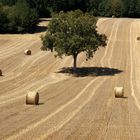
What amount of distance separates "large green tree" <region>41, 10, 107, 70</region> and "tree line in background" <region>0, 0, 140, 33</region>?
3288cm

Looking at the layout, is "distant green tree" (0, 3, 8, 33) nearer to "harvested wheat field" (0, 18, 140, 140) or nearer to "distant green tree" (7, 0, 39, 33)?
"distant green tree" (7, 0, 39, 33)

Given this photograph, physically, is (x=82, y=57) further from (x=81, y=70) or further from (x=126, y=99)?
→ (x=126, y=99)

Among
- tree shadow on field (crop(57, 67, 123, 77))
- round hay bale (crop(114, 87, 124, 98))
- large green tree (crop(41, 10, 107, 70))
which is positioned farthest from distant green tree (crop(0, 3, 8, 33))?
round hay bale (crop(114, 87, 124, 98))

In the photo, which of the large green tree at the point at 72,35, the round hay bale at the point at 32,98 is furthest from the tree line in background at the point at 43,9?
Result: the round hay bale at the point at 32,98

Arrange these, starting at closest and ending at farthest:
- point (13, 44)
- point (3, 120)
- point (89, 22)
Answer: point (3, 120)
point (89, 22)
point (13, 44)

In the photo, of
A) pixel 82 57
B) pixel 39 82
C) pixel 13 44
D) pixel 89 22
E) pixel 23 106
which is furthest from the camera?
pixel 13 44

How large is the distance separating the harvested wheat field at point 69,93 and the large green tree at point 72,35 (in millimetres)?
2983

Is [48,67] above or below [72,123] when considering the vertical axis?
below

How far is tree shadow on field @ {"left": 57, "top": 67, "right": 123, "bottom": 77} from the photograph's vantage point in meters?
56.2

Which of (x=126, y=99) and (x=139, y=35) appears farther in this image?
(x=139, y=35)

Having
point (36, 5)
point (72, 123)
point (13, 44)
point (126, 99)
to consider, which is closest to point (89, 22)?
point (126, 99)

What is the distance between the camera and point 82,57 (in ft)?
222

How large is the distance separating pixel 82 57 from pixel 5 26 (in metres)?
29.3

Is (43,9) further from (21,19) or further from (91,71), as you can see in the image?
(91,71)
